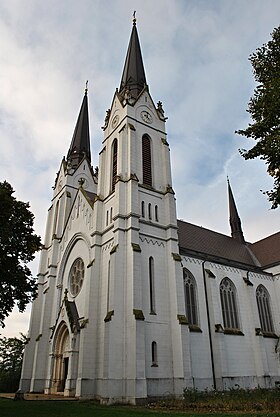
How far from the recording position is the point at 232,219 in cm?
4319

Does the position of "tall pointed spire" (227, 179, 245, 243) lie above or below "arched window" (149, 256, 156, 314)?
above

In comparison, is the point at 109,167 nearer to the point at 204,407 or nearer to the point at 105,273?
the point at 105,273

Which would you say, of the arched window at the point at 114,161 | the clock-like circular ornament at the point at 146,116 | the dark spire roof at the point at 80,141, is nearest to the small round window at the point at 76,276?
the arched window at the point at 114,161

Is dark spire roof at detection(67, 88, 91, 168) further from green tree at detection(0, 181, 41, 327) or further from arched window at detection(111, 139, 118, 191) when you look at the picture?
green tree at detection(0, 181, 41, 327)

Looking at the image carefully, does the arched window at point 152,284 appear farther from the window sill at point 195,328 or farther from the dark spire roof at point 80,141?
the dark spire roof at point 80,141

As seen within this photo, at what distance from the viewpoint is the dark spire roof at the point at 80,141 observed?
4072 centimetres

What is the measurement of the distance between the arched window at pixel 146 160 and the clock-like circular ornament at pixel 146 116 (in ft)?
5.55

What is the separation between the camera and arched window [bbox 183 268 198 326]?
81.9 ft

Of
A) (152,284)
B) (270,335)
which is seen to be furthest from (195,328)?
(270,335)

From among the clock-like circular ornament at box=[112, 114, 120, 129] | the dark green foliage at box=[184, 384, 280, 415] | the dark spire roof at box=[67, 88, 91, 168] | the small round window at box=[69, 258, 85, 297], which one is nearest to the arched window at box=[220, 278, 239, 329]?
the dark green foliage at box=[184, 384, 280, 415]

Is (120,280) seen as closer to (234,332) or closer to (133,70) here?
(234,332)

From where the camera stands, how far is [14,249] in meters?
18.6

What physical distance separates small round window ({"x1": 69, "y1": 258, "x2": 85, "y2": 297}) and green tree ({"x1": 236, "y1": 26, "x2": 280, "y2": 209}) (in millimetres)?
17996

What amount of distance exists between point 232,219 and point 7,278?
31.7m
